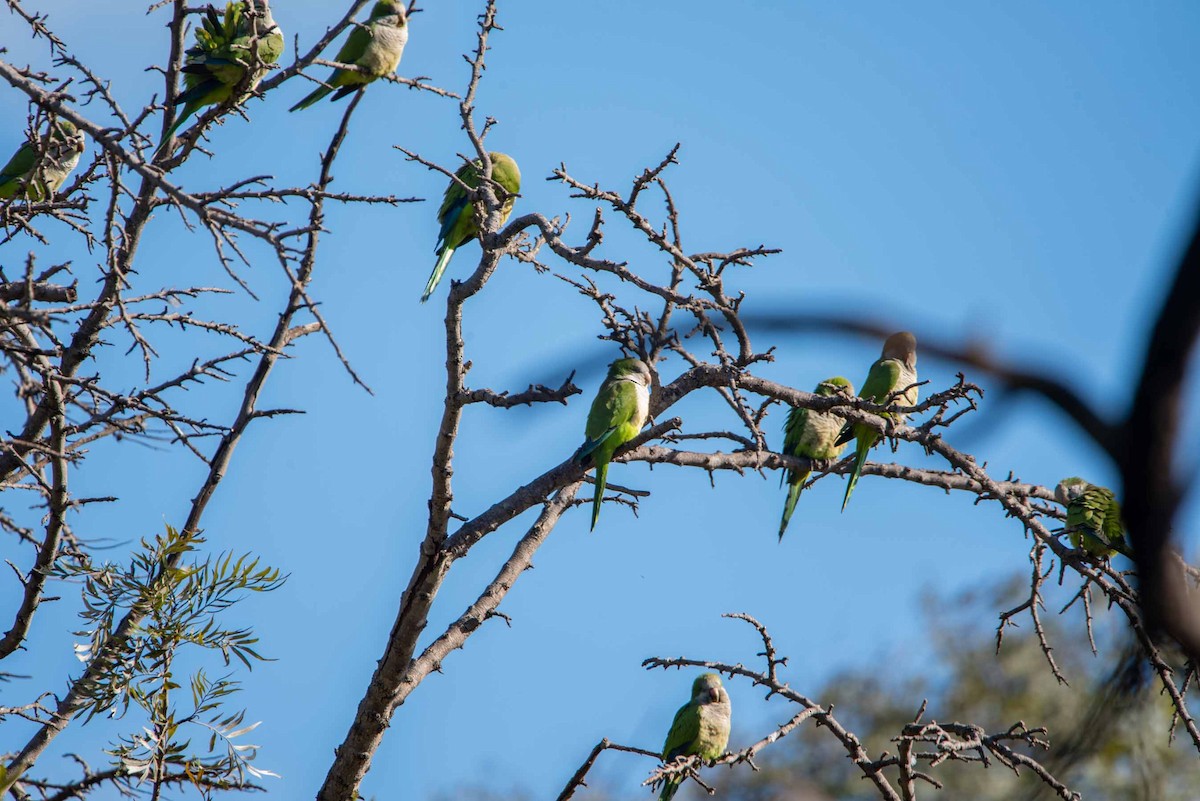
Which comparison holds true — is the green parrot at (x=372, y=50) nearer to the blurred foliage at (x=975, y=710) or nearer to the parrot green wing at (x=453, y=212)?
the parrot green wing at (x=453, y=212)

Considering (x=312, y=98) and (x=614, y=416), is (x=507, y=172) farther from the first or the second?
(x=614, y=416)

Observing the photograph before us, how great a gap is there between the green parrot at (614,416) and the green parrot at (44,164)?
111 inches

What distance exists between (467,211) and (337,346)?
4.54 metres

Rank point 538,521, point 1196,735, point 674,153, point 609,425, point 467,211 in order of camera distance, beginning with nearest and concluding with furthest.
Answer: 1. point 1196,735
2. point 674,153
3. point 609,425
4. point 538,521
5. point 467,211

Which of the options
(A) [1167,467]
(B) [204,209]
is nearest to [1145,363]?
(A) [1167,467]

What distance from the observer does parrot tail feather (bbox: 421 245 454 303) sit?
7449 mm

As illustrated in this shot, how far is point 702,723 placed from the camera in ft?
24.0

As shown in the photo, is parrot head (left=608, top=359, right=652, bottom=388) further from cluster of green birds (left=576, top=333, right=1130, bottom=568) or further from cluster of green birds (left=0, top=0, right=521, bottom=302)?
cluster of green birds (left=0, top=0, right=521, bottom=302)

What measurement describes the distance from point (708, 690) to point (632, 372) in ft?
8.40

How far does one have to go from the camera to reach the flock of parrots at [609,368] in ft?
18.7

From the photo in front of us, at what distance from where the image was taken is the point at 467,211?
7613mm

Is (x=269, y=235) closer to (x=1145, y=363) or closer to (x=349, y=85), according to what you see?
(x=1145, y=363)

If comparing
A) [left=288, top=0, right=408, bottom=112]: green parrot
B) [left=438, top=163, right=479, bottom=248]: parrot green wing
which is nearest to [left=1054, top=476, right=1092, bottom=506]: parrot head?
[left=438, top=163, right=479, bottom=248]: parrot green wing

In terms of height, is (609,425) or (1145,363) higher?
(609,425)
